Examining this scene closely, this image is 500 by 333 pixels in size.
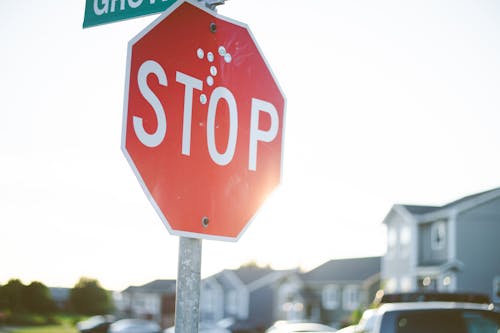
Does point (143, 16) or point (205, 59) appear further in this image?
point (143, 16)

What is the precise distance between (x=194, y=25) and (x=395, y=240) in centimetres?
3916

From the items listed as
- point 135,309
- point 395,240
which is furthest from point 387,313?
point 135,309

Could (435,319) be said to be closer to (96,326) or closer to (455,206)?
(455,206)

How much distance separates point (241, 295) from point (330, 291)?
12.9 meters

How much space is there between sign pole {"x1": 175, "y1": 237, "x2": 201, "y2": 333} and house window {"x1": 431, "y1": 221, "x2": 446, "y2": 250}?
34580mm

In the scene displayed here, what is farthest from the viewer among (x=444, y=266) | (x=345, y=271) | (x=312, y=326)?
(x=345, y=271)

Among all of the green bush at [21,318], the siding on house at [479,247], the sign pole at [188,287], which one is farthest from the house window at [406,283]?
the sign pole at [188,287]

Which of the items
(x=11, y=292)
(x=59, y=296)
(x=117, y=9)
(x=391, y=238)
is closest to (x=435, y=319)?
(x=11, y=292)

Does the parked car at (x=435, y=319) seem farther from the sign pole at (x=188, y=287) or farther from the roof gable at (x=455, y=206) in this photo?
the roof gable at (x=455, y=206)

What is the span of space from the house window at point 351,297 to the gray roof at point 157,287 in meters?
30.0

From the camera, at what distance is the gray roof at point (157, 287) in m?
76.9

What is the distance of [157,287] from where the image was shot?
80.4 m

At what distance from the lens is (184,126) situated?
217cm

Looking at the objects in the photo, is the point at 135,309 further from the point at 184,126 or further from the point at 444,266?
the point at 184,126
